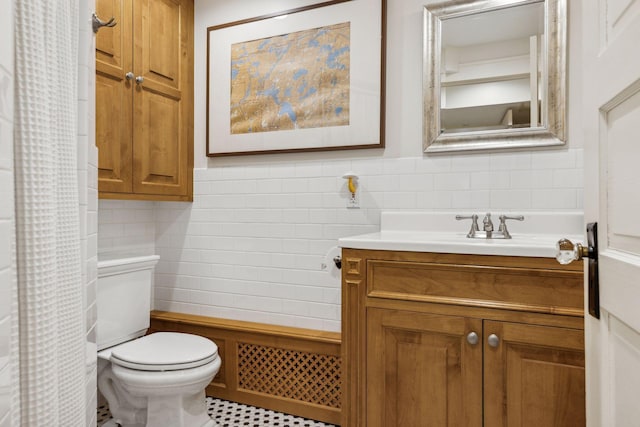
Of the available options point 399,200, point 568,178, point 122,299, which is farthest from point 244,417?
point 568,178

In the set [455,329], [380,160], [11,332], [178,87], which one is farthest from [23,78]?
[178,87]

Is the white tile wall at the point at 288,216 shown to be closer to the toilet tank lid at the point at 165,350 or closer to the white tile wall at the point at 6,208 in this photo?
the toilet tank lid at the point at 165,350

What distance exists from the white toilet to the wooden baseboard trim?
0.95 feet

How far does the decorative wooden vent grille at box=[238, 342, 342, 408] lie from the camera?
213 cm

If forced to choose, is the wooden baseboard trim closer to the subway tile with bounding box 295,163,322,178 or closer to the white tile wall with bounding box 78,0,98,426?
the subway tile with bounding box 295,163,322,178

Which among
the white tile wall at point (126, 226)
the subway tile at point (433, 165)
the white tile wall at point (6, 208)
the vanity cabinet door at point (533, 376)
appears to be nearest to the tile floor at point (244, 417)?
the white tile wall at point (126, 226)

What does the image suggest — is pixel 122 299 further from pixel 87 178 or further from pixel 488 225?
pixel 488 225

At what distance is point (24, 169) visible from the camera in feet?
2.06

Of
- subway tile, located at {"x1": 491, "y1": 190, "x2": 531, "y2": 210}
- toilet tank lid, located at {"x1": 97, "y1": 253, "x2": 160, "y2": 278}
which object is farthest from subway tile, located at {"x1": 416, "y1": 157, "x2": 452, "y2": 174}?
toilet tank lid, located at {"x1": 97, "y1": 253, "x2": 160, "y2": 278}

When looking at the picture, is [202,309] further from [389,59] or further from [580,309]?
[580,309]

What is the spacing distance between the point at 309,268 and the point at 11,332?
1730 millimetres

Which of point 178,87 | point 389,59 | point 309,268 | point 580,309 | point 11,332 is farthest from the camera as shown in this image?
point 178,87

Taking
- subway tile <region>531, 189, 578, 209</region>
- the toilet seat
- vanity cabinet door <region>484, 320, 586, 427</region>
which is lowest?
the toilet seat

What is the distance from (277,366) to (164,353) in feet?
1.99
